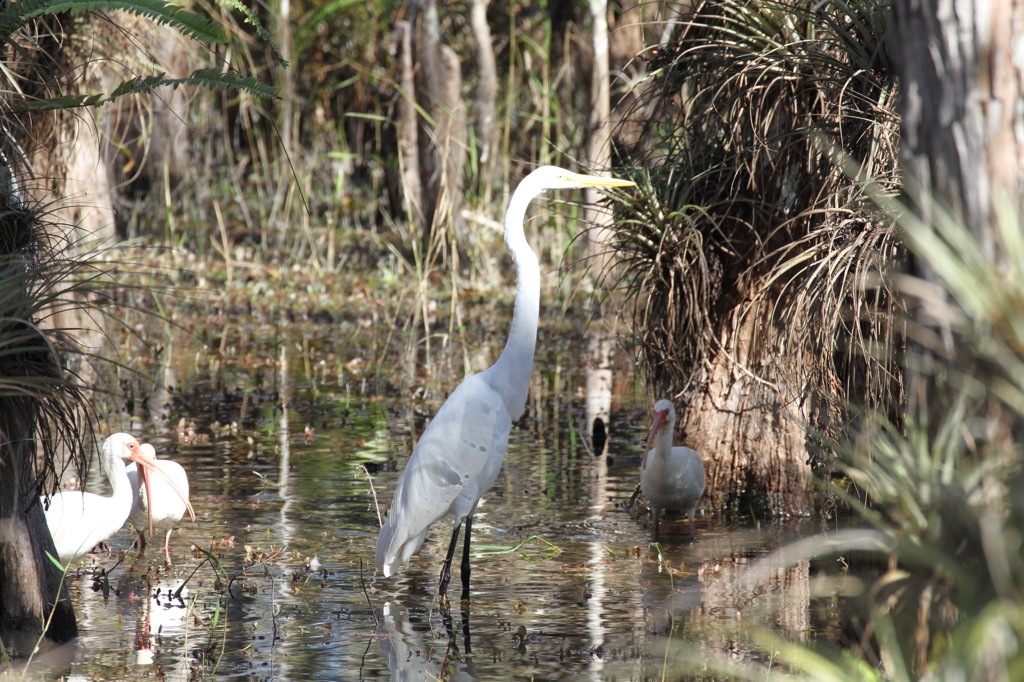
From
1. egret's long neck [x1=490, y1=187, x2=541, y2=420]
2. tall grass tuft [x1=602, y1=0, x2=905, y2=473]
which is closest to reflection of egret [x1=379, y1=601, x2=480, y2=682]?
egret's long neck [x1=490, y1=187, x2=541, y2=420]

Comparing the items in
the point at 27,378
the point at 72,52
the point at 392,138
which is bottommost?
the point at 27,378

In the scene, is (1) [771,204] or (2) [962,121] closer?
(2) [962,121]

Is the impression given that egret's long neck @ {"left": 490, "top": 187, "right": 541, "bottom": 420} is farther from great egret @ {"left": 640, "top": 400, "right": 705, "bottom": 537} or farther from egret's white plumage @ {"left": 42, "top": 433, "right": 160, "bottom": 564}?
egret's white plumage @ {"left": 42, "top": 433, "right": 160, "bottom": 564}

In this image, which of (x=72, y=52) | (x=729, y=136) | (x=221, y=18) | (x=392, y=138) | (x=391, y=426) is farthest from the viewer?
(x=392, y=138)

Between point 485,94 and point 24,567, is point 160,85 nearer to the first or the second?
point 24,567

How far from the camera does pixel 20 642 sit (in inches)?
155

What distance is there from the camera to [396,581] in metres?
5.22

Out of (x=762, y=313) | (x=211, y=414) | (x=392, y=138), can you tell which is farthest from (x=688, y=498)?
(x=392, y=138)

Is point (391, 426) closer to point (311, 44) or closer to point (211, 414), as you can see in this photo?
point (211, 414)

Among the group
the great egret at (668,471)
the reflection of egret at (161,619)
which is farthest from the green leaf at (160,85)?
the great egret at (668,471)

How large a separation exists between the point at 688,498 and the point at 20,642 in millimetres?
3192

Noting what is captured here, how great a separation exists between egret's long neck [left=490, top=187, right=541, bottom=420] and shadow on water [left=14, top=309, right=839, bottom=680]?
0.74 meters

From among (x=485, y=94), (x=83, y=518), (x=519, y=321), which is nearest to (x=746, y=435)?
(x=519, y=321)

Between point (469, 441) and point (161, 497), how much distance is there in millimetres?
1449
